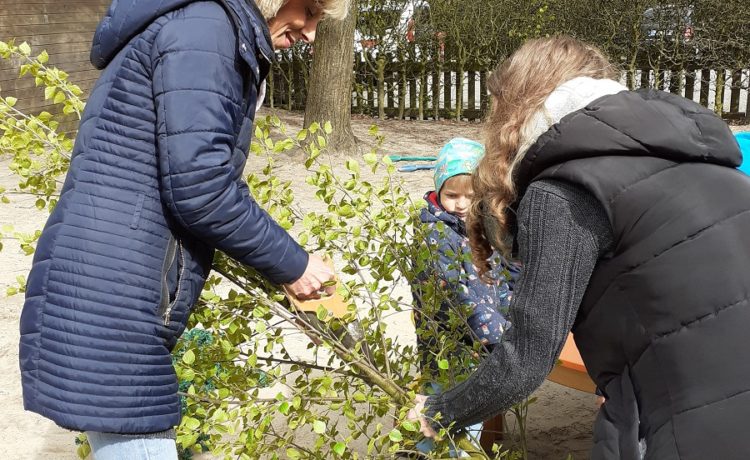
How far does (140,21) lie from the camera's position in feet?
5.87

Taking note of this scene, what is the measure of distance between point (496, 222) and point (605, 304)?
292mm

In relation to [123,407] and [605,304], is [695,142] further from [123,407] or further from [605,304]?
[123,407]

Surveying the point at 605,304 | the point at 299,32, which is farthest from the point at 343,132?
the point at 605,304

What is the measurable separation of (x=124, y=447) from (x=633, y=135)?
48.3 inches

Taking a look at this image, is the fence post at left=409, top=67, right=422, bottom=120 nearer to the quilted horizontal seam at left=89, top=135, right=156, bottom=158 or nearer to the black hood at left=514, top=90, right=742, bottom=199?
the quilted horizontal seam at left=89, top=135, right=156, bottom=158

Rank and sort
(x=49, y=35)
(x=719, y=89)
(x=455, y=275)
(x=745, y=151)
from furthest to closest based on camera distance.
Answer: (x=719, y=89)
(x=49, y=35)
(x=745, y=151)
(x=455, y=275)

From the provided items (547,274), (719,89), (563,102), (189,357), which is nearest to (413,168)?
(719,89)

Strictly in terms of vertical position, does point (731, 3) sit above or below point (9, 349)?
above

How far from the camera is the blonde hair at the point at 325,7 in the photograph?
1.91m

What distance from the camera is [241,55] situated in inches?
71.1

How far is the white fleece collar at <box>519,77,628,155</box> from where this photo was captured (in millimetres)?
1578

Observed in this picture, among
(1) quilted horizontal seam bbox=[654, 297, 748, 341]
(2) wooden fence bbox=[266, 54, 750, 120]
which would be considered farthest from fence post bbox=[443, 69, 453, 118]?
(1) quilted horizontal seam bbox=[654, 297, 748, 341]

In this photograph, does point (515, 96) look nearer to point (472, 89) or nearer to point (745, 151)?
point (745, 151)

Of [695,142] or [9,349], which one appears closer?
[695,142]
